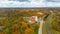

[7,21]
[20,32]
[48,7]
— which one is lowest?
[20,32]

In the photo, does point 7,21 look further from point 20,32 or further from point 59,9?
point 59,9

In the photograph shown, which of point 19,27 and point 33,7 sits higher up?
point 33,7

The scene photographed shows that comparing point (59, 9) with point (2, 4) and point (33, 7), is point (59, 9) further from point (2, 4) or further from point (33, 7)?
point (2, 4)

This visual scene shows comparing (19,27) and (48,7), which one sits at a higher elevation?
(48,7)

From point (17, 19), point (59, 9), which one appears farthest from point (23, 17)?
point (59, 9)

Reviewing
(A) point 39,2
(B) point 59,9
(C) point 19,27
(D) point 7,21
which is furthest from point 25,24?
(B) point 59,9

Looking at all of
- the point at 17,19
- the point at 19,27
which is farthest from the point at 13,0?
the point at 19,27

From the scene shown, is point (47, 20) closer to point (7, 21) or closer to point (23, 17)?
point (23, 17)
